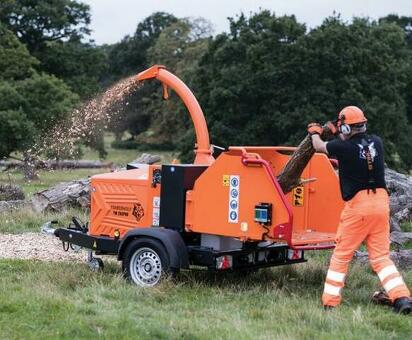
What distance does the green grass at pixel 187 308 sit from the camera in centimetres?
648

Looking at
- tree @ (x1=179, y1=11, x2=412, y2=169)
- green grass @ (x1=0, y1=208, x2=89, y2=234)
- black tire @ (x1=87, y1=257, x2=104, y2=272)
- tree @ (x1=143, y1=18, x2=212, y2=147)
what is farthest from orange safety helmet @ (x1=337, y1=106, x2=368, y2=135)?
tree @ (x1=143, y1=18, x2=212, y2=147)

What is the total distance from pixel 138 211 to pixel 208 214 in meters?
1.13

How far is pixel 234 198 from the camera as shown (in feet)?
27.3

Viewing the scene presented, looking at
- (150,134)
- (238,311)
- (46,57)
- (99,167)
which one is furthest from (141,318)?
(150,134)

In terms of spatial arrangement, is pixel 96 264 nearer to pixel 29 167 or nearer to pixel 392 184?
pixel 392 184

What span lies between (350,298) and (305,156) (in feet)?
5.40

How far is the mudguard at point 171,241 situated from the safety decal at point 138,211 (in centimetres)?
40

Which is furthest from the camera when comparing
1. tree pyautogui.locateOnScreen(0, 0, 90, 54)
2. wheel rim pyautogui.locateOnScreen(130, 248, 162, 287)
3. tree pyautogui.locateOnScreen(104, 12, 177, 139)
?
tree pyautogui.locateOnScreen(104, 12, 177, 139)

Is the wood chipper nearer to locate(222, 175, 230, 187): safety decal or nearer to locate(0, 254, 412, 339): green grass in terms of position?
locate(222, 175, 230, 187): safety decal

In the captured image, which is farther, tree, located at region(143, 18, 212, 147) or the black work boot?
tree, located at region(143, 18, 212, 147)

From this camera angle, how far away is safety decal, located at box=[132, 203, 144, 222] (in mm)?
9242

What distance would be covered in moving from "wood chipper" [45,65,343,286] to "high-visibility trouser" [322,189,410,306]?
58cm

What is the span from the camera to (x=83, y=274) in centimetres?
925

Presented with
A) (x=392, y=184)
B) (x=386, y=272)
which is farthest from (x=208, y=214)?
(x=392, y=184)
